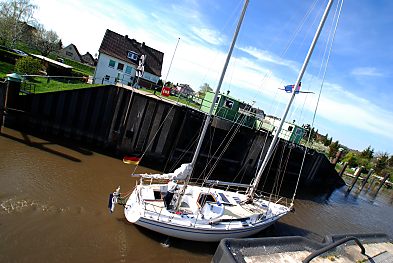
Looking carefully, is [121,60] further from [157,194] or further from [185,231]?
[185,231]

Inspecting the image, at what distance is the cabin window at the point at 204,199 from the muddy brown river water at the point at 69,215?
1.78 m

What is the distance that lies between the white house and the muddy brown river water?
62.3ft

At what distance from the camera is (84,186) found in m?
13.2

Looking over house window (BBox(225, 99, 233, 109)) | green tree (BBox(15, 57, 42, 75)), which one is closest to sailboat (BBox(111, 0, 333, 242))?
house window (BBox(225, 99, 233, 109))

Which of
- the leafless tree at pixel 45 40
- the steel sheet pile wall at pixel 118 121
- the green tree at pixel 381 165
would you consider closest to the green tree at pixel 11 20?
the leafless tree at pixel 45 40

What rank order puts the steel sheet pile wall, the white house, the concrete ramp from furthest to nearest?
the white house → the steel sheet pile wall → the concrete ramp

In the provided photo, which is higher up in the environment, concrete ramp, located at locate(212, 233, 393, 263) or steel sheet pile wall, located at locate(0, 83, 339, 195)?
concrete ramp, located at locate(212, 233, 393, 263)

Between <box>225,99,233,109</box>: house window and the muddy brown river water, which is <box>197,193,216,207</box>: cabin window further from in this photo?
<box>225,99,233,109</box>: house window

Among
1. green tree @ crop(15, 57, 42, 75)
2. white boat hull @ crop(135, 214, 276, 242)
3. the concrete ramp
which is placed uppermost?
the concrete ramp

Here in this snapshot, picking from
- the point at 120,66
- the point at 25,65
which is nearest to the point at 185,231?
the point at 25,65

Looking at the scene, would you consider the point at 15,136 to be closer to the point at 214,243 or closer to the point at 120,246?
the point at 120,246

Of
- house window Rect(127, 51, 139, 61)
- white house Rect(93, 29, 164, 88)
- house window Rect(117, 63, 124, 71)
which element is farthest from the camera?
house window Rect(127, 51, 139, 61)

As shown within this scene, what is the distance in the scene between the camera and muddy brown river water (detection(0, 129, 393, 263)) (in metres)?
9.00

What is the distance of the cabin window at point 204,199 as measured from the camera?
12.2 m
